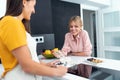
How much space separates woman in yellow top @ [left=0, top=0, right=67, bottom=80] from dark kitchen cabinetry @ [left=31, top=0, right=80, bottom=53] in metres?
1.51

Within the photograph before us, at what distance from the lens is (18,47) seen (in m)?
0.66

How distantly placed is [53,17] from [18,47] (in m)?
2.24

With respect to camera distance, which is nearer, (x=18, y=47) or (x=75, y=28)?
(x=18, y=47)

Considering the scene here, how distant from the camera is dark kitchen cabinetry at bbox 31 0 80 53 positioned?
2.31 m

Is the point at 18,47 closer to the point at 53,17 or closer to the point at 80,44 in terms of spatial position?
the point at 80,44

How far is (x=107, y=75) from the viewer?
3.39 feet

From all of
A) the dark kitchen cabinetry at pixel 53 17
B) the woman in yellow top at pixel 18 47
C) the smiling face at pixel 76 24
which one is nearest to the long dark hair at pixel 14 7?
the woman in yellow top at pixel 18 47

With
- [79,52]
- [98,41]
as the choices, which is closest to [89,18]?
[98,41]

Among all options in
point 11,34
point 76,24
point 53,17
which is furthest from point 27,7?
point 53,17

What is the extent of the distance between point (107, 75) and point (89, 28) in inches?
159

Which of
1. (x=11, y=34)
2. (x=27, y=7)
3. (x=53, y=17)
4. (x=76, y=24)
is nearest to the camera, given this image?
(x=11, y=34)

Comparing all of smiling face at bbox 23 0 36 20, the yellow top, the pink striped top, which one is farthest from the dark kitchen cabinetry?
the yellow top

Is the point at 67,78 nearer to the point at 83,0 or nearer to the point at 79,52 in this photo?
the point at 79,52

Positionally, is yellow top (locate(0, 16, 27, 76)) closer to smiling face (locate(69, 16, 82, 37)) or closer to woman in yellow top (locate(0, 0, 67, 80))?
woman in yellow top (locate(0, 0, 67, 80))
